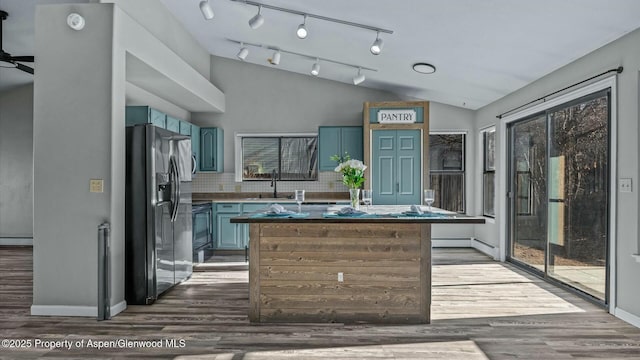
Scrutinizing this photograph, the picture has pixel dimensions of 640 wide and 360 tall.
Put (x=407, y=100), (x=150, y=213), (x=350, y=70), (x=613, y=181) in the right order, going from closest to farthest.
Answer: (x=613, y=181), (x=150, y=213), (x=350, y=70), (x=407, y=100)

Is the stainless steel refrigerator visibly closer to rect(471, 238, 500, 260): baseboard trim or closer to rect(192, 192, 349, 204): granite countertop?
rect(192, 192, 349, 204): granite countertop

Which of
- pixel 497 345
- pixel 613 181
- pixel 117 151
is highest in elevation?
pixel 117 151

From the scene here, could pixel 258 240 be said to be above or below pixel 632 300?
above

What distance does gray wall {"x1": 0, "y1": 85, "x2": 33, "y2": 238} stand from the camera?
732 cm

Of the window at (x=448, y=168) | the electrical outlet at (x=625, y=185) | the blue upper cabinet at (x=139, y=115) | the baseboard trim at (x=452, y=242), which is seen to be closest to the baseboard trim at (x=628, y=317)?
the electrical outlet at (x=625, y=185)

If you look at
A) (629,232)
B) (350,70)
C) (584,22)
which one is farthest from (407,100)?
(629,232)

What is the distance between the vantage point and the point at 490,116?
6164mm

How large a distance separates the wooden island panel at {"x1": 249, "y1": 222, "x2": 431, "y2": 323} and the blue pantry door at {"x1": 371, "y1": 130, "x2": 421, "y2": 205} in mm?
2974

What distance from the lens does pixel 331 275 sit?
131 inches

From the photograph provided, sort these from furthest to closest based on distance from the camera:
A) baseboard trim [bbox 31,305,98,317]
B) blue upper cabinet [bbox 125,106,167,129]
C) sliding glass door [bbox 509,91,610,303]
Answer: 1. blue upper cabinet [bbox 125,106,167,129]
2. sliding glass door [bbox 509,91,610,303]
3. baseboard trim [bbox 31,305,98,317]

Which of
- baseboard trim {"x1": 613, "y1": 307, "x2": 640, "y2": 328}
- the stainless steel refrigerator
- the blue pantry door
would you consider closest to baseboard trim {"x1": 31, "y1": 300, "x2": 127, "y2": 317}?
the stainless steel refrigerator

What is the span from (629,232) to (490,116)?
3186mm

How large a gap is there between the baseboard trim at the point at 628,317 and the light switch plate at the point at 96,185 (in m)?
4.54

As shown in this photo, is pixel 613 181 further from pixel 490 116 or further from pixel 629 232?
pixel 490 116
